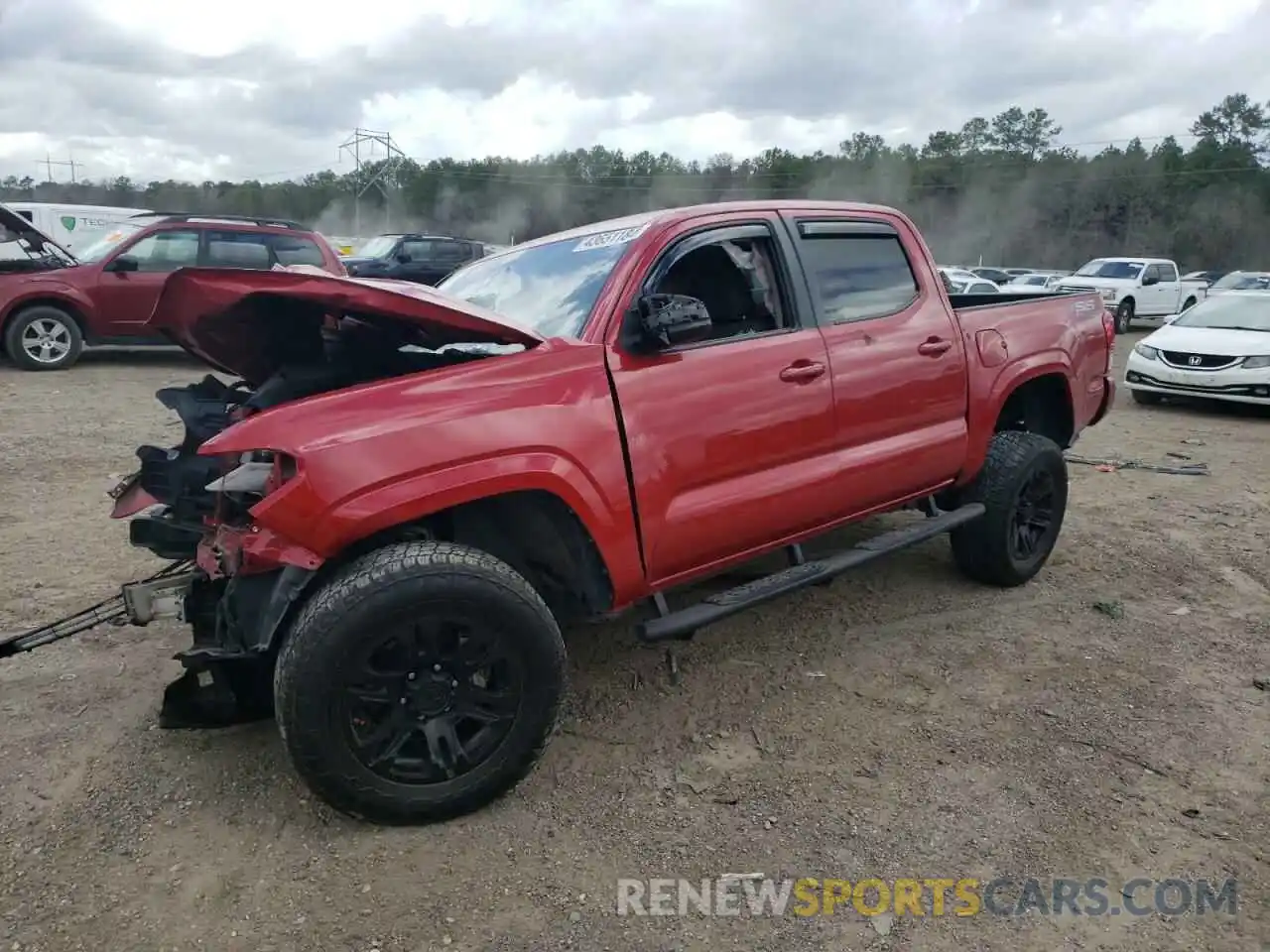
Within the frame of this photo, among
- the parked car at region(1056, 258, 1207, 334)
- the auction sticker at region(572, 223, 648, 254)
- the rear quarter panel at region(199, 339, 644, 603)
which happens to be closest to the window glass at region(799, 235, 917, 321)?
the auction sticker at region(572, 223, 648, 254)

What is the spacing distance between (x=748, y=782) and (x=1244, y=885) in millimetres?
1429

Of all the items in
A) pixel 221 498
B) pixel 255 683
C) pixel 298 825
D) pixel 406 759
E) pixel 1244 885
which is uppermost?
pixel 221 498

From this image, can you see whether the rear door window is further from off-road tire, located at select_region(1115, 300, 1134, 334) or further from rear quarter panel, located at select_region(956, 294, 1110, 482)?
off-road tire, located at select_region(1115, 300, 1134, 334)

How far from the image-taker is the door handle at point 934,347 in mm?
4180

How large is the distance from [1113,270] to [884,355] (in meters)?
22.2

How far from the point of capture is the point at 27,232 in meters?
10.5

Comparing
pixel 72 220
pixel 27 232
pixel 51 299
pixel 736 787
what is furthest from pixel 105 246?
pixel 736 787

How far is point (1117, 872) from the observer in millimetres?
2678

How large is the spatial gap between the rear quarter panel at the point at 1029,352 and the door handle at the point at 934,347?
0.18 meters

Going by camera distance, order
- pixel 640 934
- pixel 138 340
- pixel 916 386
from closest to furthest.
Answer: pixel 640 934
pixel 916 386
pixel 138 340

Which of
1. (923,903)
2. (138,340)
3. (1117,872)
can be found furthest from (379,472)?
(138,340)

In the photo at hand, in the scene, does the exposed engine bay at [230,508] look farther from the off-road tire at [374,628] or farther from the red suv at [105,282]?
the red suv at [105,282]

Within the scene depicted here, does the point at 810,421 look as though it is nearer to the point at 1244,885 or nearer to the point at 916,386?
the point at 916,386

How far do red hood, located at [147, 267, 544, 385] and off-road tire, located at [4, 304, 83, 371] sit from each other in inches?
344
